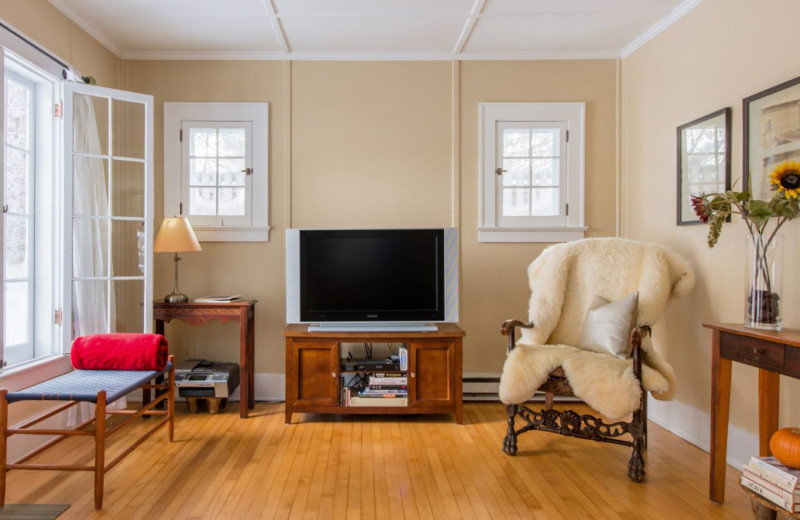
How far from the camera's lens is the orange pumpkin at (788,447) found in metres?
1.94

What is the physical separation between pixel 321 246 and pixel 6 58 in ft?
6.19

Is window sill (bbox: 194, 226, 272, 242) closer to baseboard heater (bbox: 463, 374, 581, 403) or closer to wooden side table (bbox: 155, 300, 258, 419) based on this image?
wooden side table (bbox: 155, 300, 258, 419)

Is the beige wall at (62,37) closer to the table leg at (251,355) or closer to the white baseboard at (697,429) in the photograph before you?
the table leg at (251,355)

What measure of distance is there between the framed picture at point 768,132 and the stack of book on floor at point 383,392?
7.06 feet

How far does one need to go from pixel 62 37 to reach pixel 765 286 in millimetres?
3826

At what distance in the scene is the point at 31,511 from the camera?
2137 mm

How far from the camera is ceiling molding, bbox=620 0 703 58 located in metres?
3.09

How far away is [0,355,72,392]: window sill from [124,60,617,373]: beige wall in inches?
34.9

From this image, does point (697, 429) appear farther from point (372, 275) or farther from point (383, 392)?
point (372, 275)

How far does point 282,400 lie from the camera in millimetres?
3830

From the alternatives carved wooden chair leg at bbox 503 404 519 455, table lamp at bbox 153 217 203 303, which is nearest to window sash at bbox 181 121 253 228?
table lamp at bbox 153 217 203 303

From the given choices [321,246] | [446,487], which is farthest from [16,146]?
[446,487]

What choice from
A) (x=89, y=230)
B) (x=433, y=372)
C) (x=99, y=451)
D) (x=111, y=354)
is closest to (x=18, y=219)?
(x=89, y=230)

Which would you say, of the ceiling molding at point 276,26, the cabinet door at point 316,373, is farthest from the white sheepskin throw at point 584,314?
the ceiling molding at point 276,26
